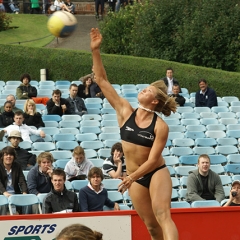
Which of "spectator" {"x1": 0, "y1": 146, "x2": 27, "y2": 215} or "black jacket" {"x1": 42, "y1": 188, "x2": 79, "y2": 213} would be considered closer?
"black jacket" {"x1": 42, "y1": 188, "x2": 79, "y2": 213}

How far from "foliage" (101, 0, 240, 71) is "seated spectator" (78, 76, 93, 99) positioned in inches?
221

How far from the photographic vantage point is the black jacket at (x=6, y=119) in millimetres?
14117

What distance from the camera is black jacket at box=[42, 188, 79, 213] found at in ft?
32.9

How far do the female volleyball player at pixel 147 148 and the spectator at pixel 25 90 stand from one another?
30.3 ft

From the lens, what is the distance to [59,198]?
10.1 meters

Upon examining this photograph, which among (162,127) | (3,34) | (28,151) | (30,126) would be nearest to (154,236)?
(162,127)

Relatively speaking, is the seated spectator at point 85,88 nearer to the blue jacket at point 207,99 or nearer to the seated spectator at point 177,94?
the seated spectator at point 177,94

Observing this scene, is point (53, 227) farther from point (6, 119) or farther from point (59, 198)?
point (6, 119)

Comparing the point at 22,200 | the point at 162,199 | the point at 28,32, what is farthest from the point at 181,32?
the point at 162,199

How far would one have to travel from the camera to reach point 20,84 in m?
17.0

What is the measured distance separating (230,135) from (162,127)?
26.0 feet

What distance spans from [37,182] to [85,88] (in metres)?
6.11

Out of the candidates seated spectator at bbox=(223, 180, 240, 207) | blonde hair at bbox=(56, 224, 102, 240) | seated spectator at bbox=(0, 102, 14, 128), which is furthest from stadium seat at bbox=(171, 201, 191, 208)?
blonde hair at bbox=(56, 224, 102, 240)

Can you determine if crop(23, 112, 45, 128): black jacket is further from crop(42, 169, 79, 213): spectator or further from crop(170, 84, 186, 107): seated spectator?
crop(42, 169, 79, 213): spectator
